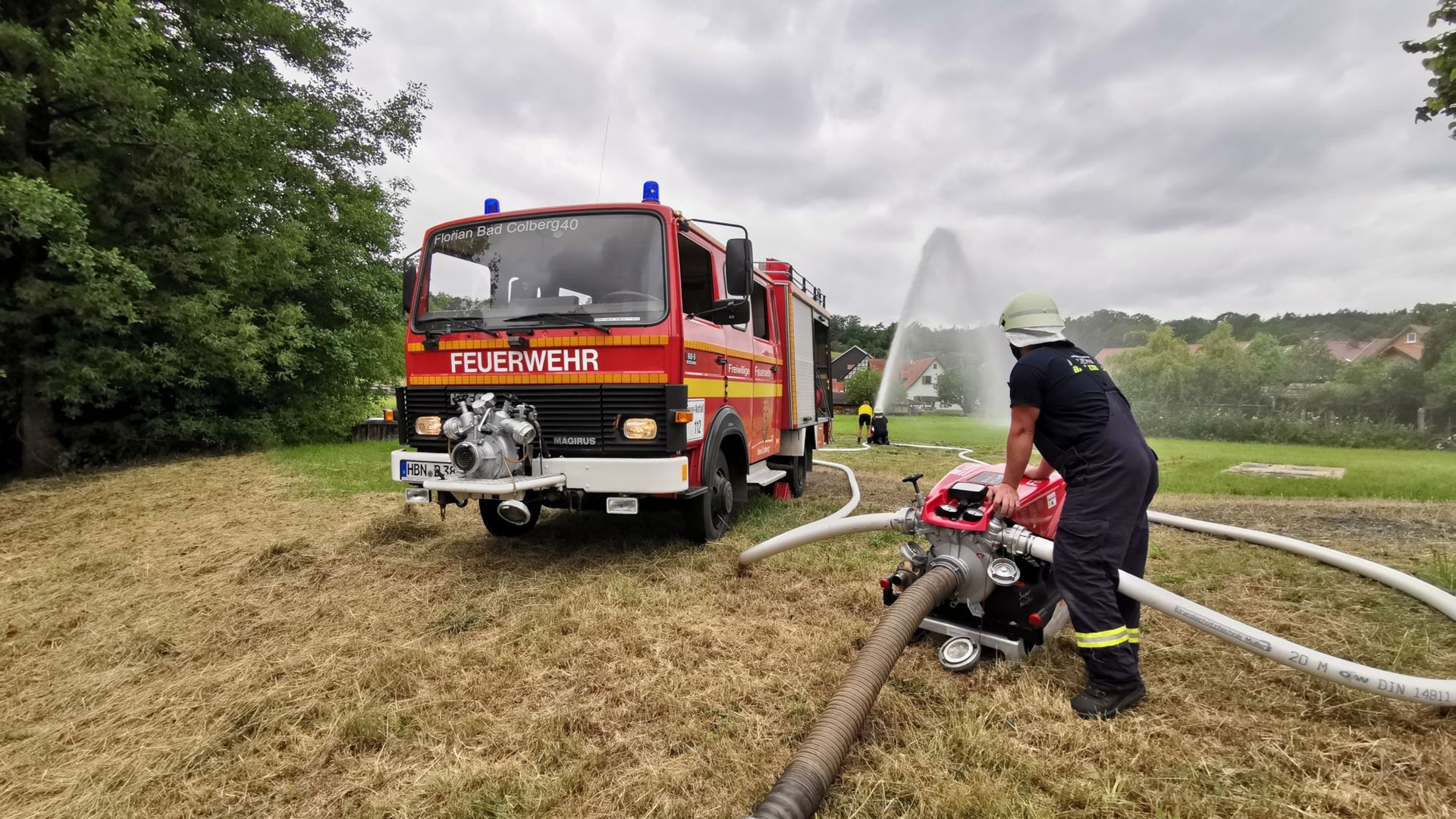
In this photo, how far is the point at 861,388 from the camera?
49.4m

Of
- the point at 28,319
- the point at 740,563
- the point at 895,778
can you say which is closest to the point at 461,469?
the point at 740,563

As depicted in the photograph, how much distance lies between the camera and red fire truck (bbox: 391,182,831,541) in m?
4.55

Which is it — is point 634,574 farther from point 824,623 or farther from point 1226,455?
point 1226,455

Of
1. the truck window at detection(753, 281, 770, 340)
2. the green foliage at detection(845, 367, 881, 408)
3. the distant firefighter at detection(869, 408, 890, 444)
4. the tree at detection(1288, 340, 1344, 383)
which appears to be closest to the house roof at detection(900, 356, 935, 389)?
the green foliage at detection(845, 367, 881, 408)

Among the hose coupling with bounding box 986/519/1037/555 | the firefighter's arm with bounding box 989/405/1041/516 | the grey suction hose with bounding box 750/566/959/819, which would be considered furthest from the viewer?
the hose coupling with bounding box 986/519/1037/555

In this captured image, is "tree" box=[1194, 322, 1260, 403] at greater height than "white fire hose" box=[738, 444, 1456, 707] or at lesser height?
greater

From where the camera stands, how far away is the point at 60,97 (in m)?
10.1

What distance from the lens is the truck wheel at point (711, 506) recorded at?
Answer: 5203 millimetres

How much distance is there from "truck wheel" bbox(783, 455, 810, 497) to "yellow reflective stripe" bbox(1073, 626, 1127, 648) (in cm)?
577

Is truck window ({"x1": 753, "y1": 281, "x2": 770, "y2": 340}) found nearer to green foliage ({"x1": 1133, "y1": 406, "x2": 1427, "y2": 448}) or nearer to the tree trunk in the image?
the tree trunk

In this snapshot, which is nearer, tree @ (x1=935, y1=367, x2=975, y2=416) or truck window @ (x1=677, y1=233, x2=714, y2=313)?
truck window @ (x1=677, y1=233, x2=714, y2=313)

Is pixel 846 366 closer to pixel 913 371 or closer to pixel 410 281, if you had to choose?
pixel 913 371

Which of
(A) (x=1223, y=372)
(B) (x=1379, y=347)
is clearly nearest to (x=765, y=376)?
(A) (x=1223, y=372)

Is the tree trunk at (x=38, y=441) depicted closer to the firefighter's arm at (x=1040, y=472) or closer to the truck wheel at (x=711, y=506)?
the truck wheel at (x=711, y=506)
